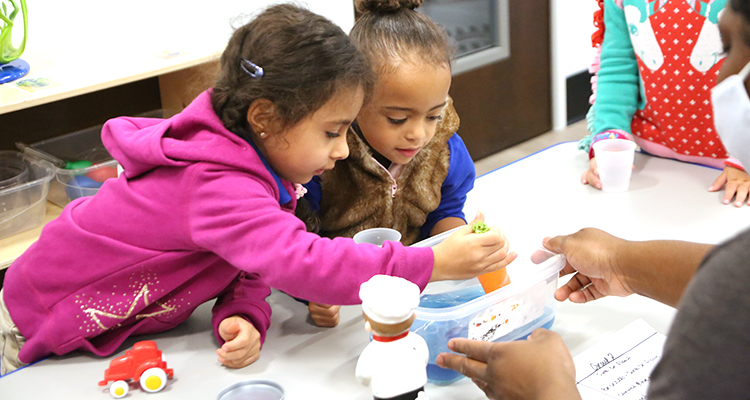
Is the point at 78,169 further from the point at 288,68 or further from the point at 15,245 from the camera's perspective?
the point at 288,68

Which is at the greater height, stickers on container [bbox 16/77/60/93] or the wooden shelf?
stickers on container [bbox 16/77/60/93]

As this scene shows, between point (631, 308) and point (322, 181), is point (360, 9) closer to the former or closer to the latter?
point (322, 181)

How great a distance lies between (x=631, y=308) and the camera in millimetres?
954

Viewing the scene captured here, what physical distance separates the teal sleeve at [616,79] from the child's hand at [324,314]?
32.5 inches

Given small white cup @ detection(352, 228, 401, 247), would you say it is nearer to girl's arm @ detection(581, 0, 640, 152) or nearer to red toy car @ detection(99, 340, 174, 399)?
red toy car @ detection(99, 340, 174, 399)

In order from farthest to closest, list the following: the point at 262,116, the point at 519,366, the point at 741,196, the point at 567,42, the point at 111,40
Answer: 1. the point at 567,42
2. the point at 111,40
3. the point at 741,196
4. the point at 262,116
5. the point at 519,366

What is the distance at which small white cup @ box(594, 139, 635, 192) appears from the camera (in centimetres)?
128

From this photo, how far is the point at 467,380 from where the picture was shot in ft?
2.72

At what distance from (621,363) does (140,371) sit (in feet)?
1.96

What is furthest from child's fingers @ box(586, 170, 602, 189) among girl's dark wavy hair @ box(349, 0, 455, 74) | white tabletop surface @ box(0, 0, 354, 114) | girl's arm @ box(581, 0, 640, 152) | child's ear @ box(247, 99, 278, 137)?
white tabletop surface @ box(0, 0, 354, 114)

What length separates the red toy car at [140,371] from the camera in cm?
83

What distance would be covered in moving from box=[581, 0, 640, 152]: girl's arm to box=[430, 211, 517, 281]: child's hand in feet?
2.32

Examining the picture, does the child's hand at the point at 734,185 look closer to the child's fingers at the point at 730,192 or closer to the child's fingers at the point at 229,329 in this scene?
the child's fingers at the point at 730,192

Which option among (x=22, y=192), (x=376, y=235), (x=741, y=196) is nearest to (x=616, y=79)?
(x=741, y=196)
